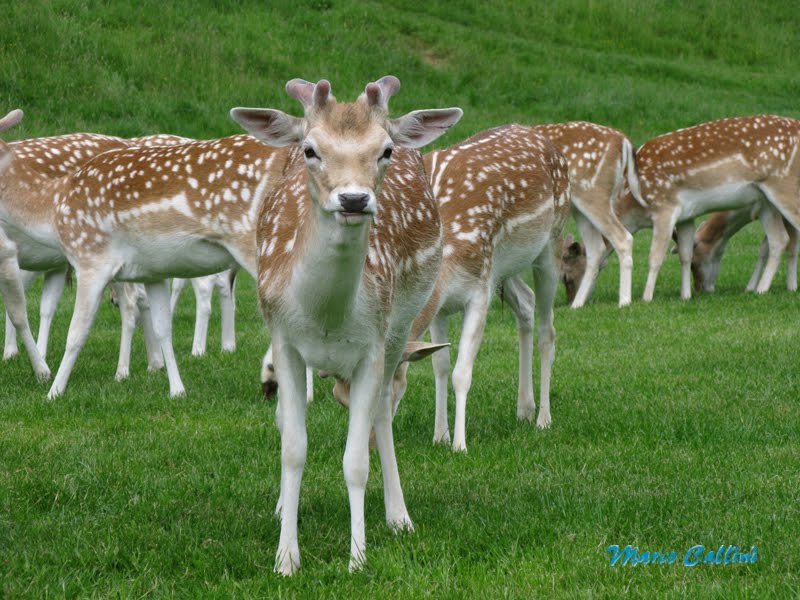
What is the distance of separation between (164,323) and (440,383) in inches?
99.3

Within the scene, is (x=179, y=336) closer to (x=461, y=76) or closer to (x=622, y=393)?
(x=622, y=393)

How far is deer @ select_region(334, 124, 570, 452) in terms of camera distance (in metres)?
6.23

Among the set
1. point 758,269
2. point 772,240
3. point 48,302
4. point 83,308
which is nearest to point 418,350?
point 83,308

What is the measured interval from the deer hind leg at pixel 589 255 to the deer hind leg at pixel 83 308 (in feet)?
18.1

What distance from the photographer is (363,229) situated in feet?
12.4

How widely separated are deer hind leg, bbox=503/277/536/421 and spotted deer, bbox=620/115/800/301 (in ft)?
15.6

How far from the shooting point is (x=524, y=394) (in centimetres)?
688

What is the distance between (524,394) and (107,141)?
180 inches

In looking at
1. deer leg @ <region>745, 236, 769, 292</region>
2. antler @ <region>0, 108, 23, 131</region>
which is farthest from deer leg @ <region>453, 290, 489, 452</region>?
deer leg @ <region>745, 236, 769, 292</region>

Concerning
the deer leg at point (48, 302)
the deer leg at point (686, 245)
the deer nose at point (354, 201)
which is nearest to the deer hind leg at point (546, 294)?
the deer nose at point (354, 201)

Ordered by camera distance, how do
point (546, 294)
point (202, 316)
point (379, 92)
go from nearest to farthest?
point (379, 92) < point (546, 294) < point (202, 316)

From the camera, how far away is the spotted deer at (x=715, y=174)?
38.9 feet

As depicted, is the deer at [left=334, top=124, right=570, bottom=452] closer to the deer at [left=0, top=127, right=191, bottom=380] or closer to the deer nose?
the deer nose

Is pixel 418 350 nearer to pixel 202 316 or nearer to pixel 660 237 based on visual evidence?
pixel 202 316
